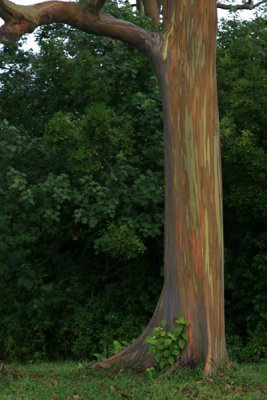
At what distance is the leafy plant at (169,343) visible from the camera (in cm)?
947

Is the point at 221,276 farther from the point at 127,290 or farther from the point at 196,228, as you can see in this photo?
the point at 127,290

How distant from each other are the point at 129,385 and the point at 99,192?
4.31 meters

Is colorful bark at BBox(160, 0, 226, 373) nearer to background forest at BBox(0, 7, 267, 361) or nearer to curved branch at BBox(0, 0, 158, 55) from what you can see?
curved branch at BBox(0, 0, 158, 55)

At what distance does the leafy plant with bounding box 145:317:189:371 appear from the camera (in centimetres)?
947

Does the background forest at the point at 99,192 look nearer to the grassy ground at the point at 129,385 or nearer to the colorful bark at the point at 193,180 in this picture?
the colorful bark at the point at 193,180

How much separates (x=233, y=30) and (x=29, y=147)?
5.33 m

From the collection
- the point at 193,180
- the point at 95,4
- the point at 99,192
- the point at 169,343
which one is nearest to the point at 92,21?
the point at 95,4

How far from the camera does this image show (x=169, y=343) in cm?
947

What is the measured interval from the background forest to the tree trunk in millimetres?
2340

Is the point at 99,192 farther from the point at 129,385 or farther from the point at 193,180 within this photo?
the point at 129,385

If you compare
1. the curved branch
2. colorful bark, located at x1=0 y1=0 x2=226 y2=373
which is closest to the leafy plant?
colorful bark, located at x1=0 y1=0 x2=226 y2=373

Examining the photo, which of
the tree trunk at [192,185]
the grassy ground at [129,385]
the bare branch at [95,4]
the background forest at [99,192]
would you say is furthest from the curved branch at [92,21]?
the grassy ground at [129,385]

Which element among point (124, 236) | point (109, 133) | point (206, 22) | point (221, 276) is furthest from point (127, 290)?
point (206, 22)

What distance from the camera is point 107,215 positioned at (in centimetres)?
1254
